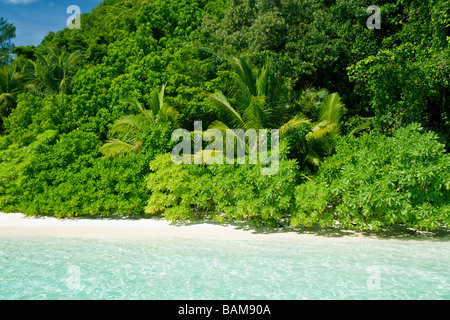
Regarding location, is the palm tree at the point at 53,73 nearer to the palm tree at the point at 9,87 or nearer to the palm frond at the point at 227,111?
the palm tree at the point at 9,87

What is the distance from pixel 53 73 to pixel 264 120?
19006mm

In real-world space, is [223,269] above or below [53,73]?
below

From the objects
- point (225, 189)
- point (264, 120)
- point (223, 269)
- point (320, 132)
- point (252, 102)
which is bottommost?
point (223, 269)

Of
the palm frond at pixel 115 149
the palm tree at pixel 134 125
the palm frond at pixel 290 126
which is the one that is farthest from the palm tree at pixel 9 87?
the palm frond at pixel 290 126

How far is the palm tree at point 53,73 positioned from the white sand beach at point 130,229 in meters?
15.4

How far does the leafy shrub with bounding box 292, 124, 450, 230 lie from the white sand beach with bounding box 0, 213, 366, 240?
0.61 metres

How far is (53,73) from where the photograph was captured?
24.2m

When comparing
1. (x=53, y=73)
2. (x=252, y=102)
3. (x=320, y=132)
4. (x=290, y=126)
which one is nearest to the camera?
(x=290, y=126)

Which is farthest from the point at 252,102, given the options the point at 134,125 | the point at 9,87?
the point at 9,87

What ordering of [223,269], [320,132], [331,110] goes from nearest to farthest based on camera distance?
[223,269] < [320,132] < [331,110]

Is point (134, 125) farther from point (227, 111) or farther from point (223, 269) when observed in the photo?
point (223, 269)
